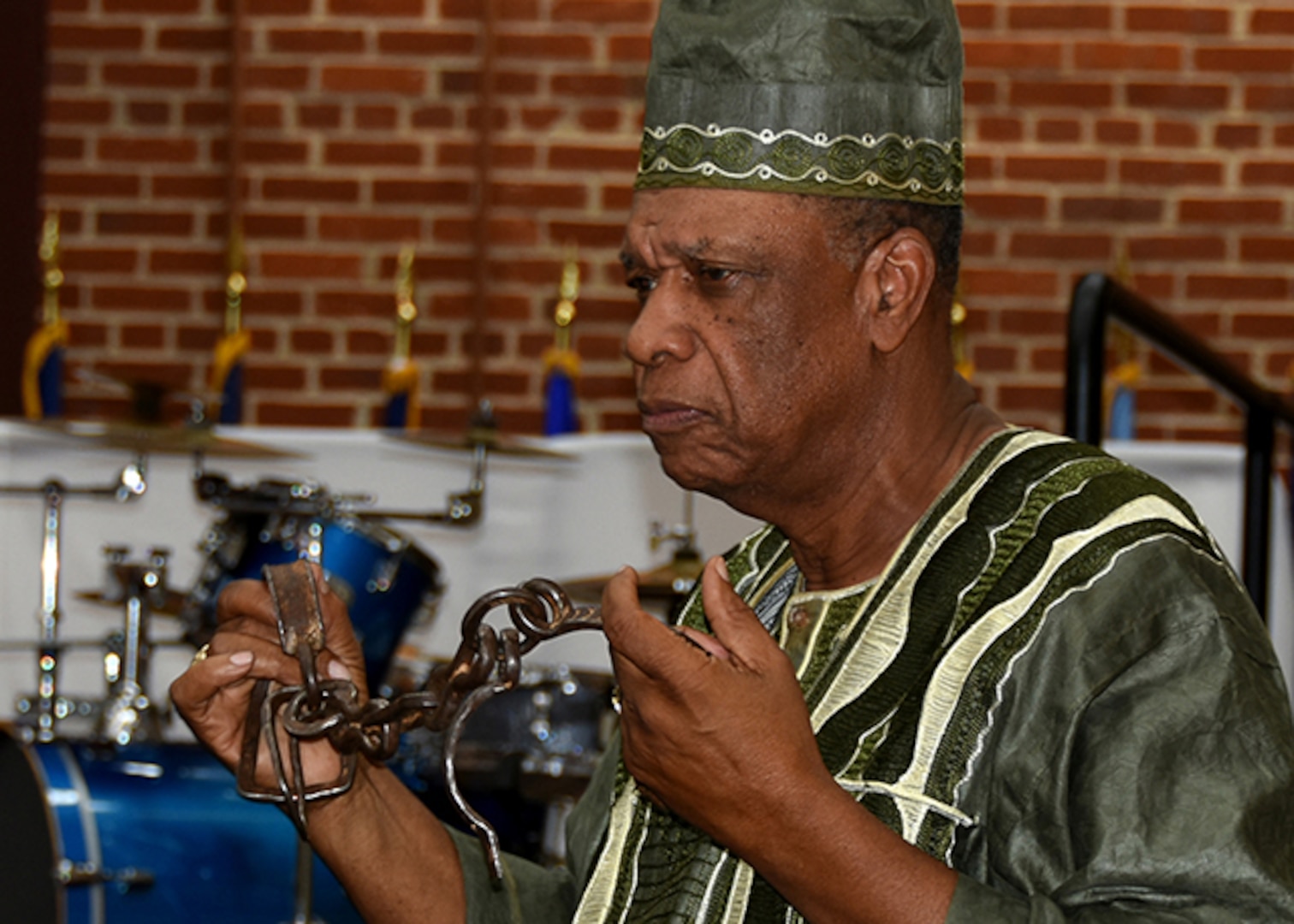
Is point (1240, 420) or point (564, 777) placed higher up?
point (1240, 420)

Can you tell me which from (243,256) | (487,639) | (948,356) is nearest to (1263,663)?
(948,356)

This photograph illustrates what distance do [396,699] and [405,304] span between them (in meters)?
3.24

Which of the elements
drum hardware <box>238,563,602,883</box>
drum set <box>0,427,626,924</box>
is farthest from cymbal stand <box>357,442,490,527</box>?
drum hardware <box>238,563,602,883</box>

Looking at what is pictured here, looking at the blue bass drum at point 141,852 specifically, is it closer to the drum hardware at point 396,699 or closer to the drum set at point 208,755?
the drum set at point 208,755

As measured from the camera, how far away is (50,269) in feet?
14.3

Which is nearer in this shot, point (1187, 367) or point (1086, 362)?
point (1086, 362)

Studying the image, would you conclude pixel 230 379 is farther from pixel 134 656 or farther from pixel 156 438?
pixel 134 656

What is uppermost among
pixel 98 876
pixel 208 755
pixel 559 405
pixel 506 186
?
pixel 506 186

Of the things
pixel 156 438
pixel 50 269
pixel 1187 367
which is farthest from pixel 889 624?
pixel 50 269

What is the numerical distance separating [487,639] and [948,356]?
0.47 metres

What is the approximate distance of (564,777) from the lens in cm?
304

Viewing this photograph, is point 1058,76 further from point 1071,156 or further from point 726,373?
point 726,373

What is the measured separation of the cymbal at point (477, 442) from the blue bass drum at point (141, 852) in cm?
83

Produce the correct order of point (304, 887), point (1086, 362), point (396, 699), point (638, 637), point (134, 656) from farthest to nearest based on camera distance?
point (134, 656)
point (304, 887)
point (1086, 362)
point (396, 699)
point (638, 637)
